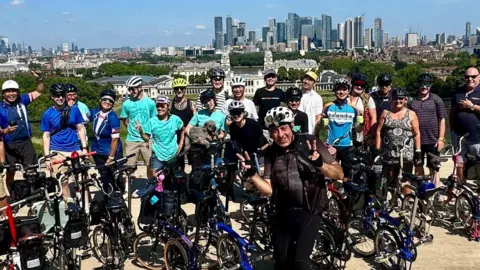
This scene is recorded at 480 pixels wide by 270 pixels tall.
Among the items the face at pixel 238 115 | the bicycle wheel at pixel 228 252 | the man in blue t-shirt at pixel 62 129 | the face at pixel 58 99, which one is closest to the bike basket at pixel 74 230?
the bicycle wheel at pixel 228 252

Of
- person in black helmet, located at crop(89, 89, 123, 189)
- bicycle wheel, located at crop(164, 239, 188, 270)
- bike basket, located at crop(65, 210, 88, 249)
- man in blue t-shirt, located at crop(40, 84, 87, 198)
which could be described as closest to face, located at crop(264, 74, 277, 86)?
person in black helmet, located at crop(89, 89, 123, 189)

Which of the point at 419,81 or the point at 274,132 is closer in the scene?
the point at 274,132

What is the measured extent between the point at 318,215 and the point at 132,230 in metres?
2.21

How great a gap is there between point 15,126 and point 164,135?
1.96 metres

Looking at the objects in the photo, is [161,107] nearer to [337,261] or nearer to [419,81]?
[337,261]

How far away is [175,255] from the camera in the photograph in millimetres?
4750

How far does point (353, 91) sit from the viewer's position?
690 cm

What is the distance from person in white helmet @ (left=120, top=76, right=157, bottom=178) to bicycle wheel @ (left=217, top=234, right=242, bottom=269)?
2.77 meters

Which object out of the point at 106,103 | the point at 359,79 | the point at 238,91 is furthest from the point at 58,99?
the point at 359,79

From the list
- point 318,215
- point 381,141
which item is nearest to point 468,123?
point 381,141

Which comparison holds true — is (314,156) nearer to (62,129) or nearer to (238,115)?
(238,115)

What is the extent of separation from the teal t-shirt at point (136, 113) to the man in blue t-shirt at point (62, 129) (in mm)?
911

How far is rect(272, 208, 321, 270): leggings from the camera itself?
Answer: 3730 millimetres

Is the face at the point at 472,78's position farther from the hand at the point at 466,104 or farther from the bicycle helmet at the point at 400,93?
the bicycle helmet at the point at 400,93
